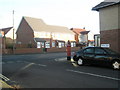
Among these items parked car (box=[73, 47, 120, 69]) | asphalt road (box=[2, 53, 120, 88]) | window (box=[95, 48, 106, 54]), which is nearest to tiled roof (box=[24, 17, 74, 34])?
parked car (box=[73, 47, 120, 69])

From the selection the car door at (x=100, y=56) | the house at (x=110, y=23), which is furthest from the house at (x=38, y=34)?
the car door at (x=100, y=56)

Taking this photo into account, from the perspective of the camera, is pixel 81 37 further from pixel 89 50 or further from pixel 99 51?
pixel 99 51

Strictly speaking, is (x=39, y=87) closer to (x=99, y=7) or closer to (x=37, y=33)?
(x=99, y=7)

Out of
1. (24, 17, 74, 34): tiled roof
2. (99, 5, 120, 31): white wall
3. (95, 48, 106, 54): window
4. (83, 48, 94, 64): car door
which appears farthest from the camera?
(24, 17, 74, 34): tiled roof

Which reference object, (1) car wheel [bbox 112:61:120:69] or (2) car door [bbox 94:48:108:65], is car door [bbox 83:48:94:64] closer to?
(2) car door [bbox 94:48:108:65]

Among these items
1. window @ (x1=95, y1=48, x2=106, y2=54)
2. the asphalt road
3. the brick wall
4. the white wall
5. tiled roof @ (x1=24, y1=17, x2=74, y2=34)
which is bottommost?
the asphalt road

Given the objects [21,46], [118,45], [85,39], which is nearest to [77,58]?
[118,45]

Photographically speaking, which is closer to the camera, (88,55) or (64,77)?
(64,77)

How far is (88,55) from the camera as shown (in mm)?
11961

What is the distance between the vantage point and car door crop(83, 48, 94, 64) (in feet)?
38.4

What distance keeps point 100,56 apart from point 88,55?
1.06 m

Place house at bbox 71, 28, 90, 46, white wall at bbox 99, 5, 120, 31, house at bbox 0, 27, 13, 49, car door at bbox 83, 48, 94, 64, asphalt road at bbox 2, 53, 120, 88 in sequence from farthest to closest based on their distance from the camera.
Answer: house at bbox 71, 28, 90, 46 < house at bbox 0, 27, 13, 49 < white wall at bbox 99, 5, 120, 31 < car door at bbox 83, 48, 94, 64 < asphalt road at bbox 2, 53, 120, 88

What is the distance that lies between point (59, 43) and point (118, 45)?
38.1 m

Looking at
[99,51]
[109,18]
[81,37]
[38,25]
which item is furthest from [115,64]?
[81,37]
